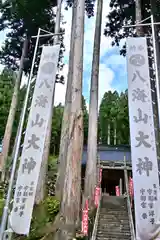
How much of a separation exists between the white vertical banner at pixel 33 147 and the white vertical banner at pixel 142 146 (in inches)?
67.8

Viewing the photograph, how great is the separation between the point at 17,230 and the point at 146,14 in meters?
11.4

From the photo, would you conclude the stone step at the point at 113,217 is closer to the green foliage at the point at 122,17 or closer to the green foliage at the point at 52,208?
the green foliage at the point at 52,208

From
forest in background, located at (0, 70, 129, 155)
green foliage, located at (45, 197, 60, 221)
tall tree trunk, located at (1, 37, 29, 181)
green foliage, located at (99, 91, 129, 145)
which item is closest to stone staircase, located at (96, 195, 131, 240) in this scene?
green foliage, located at (45, 197, 60, 221)

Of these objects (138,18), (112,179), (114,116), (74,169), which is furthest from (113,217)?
(114,116)

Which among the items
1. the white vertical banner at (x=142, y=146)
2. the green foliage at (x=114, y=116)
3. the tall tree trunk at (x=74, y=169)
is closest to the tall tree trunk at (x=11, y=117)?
the tall tree trunk at (x=74, y=169)

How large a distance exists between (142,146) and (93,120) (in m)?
6.06

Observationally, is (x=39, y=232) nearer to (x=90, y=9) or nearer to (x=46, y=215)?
(x=46, y=215)

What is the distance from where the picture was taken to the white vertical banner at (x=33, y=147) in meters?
4.36

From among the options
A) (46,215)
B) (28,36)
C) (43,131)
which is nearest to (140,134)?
(43,131)

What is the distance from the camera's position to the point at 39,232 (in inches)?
284

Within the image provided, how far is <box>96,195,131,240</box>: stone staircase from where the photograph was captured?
29.0ft

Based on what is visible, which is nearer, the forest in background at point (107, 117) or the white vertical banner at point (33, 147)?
the white vertical banner at point (33, 147)

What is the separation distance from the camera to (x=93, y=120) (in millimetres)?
10469

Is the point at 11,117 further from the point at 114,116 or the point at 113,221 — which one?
the point at 114,116
